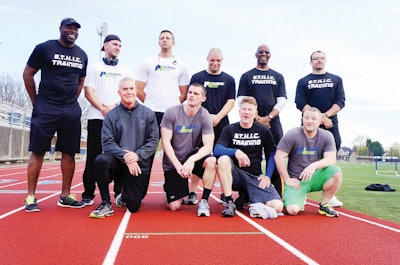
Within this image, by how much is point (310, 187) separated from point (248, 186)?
2.66 feet

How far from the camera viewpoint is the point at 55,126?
455 cm

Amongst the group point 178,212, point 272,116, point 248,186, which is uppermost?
point 272,116

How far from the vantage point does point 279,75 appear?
5.45 meters

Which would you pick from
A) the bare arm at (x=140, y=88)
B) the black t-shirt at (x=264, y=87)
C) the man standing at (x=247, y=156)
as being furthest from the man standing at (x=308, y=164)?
the bare arm at (x=140, y=88)

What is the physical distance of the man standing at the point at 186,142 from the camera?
15.1ft

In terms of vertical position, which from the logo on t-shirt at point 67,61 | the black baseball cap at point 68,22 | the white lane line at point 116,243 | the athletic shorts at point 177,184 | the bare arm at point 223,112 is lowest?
the white lane line at point 116,243

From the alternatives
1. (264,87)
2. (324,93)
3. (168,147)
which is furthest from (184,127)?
(324,93)

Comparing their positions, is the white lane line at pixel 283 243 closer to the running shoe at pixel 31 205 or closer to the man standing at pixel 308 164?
the man standing at pixel 308 164

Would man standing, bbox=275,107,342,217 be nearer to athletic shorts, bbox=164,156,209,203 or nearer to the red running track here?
the red running track

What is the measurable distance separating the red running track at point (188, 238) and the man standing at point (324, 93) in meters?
1.53

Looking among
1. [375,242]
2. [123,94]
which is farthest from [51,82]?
[375,242]

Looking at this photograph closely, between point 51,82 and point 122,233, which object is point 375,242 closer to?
point 122,233

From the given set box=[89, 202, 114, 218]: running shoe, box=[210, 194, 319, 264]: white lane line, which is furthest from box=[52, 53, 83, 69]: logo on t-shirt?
box=[210, 194, 319, 264]: white lane line

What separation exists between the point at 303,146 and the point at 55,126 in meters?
3.15
